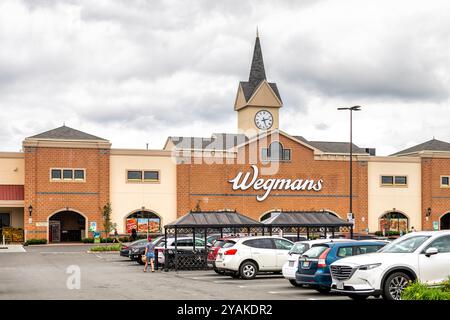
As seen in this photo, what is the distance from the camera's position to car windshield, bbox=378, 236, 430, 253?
17766 mm

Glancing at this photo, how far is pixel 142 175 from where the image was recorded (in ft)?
199

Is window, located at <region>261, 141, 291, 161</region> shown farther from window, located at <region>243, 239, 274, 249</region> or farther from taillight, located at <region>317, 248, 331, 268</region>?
taillight, located at <region>317, 248, 331, 268</region>

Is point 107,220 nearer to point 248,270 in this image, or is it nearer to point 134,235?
point 134,235

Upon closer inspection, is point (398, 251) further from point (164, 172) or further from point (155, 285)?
point (164, 172)

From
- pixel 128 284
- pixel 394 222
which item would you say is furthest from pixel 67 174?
pixel 128 284

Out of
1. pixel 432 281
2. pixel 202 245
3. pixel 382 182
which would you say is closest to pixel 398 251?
pixel 432 281

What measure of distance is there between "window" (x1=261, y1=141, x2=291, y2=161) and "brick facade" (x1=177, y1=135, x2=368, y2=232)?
1.25 feet

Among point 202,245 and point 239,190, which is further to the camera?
point 239,190

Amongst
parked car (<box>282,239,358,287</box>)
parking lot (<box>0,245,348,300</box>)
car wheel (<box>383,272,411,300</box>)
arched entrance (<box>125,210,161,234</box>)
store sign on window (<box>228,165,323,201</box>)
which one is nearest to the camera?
car wheel (<box>383,272,411,300</box>)

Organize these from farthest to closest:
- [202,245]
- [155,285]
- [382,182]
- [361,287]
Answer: [382,182] → [202,245] → [155,285] → [361,287]

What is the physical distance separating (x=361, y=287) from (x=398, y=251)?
58.5 inches

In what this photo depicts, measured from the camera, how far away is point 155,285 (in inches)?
942

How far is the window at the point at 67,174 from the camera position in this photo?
58.7 m

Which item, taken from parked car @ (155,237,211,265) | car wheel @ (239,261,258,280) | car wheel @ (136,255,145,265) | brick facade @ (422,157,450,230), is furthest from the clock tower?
car wheel @ (239,261,258,280)
